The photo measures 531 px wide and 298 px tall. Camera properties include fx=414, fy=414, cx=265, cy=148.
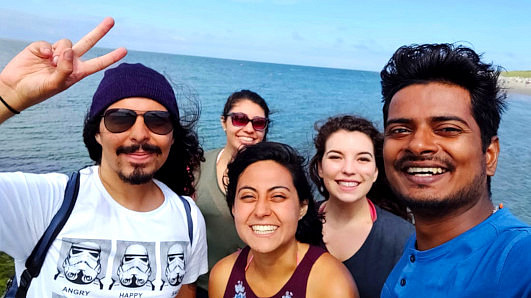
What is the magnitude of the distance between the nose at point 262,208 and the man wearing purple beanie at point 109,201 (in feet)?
1.72

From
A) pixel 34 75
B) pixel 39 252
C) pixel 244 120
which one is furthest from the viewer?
pixel 244 120

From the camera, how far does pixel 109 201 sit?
3.18 metres

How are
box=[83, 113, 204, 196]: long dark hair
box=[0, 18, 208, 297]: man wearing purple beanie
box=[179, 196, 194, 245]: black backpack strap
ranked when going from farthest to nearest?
box=[83, 113, 204, 196]: long dark hair, box=[179, 196, 194, 245]: black backpack strap, box=[0, 18, 208, 297]: man wearing purple beanie

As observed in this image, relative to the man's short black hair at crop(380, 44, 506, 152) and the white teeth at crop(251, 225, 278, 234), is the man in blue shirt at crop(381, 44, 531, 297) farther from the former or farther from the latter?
the white teeth at crop(251, 225, 278, 234)

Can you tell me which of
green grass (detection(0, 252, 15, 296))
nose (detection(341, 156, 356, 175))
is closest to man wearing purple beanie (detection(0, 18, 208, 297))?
nose (detection(341, 156, 356, 175))

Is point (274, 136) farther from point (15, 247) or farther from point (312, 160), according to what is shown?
point (15, 247)

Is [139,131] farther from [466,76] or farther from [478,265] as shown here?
[478,265]

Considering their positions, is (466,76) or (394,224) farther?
(394,224)

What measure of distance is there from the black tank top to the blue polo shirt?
0.79 metres

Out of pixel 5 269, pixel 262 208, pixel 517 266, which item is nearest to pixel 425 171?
pixel 517 266

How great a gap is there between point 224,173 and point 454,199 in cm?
300

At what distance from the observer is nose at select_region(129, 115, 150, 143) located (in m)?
3.15

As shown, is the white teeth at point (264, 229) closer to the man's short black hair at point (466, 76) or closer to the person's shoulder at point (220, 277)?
the person's shoulder at point (220, 277)

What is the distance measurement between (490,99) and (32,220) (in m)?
3.04
